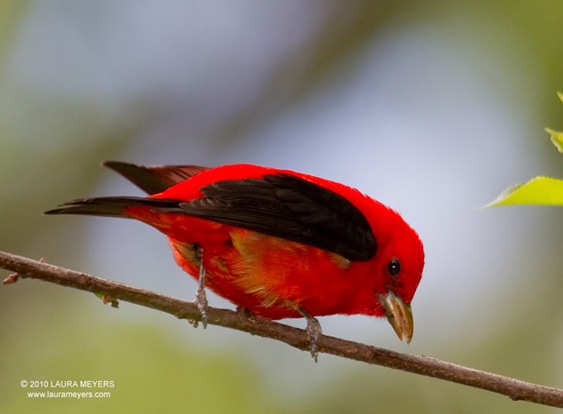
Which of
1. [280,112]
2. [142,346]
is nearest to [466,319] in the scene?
[280,112]

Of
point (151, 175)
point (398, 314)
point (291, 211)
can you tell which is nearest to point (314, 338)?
point (291, 211)

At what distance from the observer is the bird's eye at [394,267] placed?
5094 mm

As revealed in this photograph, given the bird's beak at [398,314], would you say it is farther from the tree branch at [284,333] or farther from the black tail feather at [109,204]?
the black tail feather at [109,204]

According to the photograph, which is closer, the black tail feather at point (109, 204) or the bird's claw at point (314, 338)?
the black tail feather at point (109, 204)

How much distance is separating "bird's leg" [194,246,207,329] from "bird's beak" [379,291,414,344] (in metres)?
1.16

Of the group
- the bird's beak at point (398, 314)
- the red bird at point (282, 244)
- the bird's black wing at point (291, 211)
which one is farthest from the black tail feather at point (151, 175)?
the bird's beak at point (398, 314)

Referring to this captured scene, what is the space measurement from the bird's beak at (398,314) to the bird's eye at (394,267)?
116 millimetres

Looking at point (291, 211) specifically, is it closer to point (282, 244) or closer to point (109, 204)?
point (282, 244)

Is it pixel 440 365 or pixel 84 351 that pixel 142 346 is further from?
pixel 440 365

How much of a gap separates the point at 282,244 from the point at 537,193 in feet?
7.03

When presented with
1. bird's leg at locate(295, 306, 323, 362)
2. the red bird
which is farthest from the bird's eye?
bird's leg at locate(295, 306, 323, 362)

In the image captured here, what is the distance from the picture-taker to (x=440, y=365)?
151 inches

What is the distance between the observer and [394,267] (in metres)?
5.10

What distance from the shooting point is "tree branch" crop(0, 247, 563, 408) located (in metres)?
3.48
